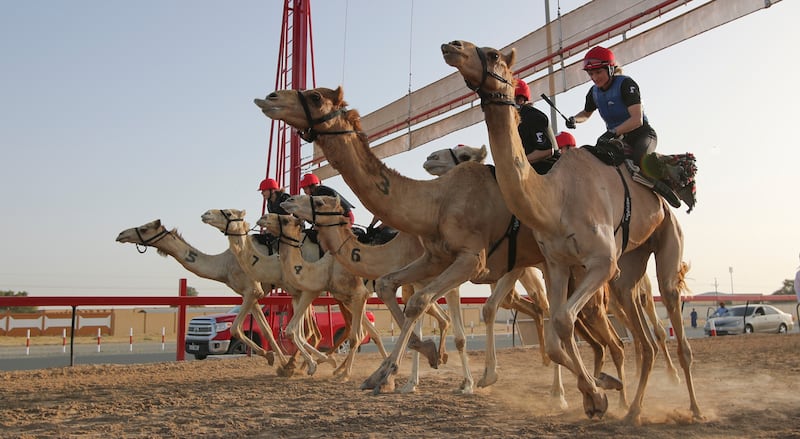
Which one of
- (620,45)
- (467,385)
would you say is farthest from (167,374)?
(620,45)

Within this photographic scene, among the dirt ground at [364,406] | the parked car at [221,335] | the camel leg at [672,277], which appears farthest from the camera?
the parked car at [221,335]

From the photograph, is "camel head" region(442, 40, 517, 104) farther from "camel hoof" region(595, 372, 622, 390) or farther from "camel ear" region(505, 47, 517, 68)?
"camel hoof" region(595, 372, 622, 390)

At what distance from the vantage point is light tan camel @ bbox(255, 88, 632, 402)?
21.1 ft

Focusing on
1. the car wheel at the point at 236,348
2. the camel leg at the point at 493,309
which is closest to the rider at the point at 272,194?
the car wheel at the point at 236,348

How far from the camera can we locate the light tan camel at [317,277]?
440 inches

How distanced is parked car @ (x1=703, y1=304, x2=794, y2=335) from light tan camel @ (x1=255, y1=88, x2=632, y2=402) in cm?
2424

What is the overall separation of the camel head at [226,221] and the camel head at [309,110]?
623 cm

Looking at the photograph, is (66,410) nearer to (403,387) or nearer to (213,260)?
(403,387)

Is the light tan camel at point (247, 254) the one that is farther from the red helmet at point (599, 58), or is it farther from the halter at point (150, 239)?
the red helmet at point (599, 58)

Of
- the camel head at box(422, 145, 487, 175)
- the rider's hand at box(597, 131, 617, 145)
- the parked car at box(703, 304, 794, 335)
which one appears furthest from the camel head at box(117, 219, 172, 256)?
the parked car at box(703, 304, 794, 335)

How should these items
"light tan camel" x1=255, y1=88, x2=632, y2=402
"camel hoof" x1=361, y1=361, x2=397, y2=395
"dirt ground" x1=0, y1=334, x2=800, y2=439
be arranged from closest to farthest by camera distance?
"camel hoof" x1=361, y1=361, x2=397, y2=395 → "dirt ground" x1=0, y1=334, x2=800, y2=439 → "light tan camel" x1=255, y1=88, x2=632, y2=402

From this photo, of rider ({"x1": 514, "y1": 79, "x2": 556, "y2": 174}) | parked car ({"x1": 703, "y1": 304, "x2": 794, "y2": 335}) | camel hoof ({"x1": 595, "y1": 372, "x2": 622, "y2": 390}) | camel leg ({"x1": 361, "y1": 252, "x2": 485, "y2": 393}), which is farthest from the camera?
parked car ({"x1": 703, "y1": 304, "x2": 794, "y2": 335})

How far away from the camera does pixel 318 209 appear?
957 centimetres

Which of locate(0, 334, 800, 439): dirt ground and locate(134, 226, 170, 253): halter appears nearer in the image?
locate(0, 334, 800, 439): dirt ground
